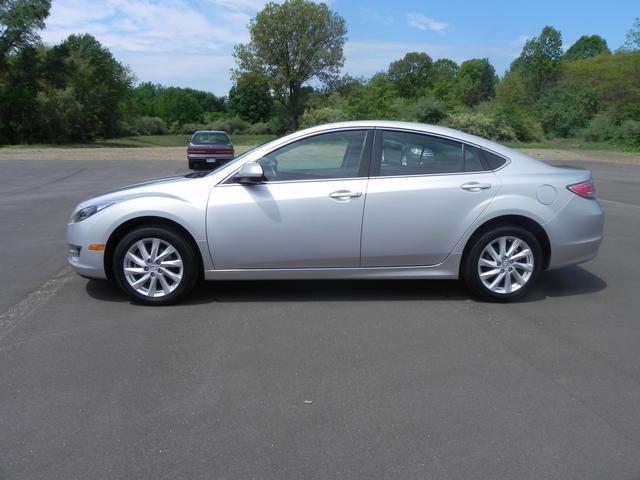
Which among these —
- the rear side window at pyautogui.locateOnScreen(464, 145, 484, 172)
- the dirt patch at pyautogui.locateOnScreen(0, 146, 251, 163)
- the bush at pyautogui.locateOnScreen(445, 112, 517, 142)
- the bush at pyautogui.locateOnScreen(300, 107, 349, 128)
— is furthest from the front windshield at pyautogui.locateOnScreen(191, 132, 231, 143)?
the bush at pyautogui.locateOnScreen(300, 107, 349, 128)

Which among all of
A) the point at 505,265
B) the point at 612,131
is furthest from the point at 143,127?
the point at 505,265

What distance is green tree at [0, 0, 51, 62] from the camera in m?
49.9

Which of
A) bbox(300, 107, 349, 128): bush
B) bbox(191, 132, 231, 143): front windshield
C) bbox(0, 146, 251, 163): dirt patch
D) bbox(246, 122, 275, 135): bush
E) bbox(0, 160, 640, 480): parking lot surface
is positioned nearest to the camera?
bbox(0, 160, 640, 480): parking lot surface

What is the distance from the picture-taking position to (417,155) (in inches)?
224

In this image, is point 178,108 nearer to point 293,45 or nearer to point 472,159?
point 293,45

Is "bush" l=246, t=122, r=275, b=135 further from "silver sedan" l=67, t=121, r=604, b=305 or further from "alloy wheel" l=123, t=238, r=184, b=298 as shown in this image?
"alloy wheel" l=123, t=238, r=184, b=298

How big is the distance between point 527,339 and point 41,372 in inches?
138

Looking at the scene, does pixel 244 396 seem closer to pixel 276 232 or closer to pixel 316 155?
pixel 276 232

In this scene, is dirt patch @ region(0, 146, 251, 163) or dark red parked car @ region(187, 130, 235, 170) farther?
dirt patch @ region(0, 146, 251, 163)

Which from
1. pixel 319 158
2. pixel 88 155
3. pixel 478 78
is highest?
pixel 478 78

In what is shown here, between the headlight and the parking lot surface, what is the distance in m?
0.75

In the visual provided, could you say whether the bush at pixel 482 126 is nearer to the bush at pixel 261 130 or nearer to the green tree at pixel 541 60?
the green tree at pixel 541 60

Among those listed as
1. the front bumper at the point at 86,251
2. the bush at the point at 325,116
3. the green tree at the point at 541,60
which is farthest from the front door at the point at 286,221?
the green tree at the point at 541,60

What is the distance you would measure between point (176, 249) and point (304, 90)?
202ft
